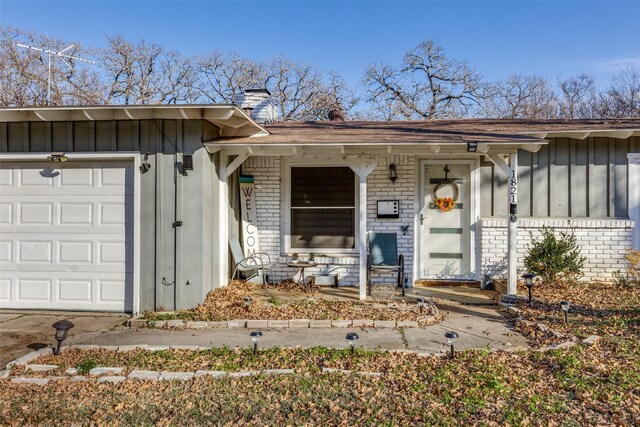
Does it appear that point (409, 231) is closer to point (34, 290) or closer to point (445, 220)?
point (445, 220)

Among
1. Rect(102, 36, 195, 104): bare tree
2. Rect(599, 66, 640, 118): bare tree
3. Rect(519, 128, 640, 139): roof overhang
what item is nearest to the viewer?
Rect(519, 128, 640, 139): roof overhang

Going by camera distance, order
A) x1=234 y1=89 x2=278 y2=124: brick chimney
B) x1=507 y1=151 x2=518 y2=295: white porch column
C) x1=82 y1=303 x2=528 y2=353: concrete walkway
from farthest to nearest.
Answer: x1=234 y1=89 x2=278 y2=124: brick chimney → x1=507 y1=151 x2=518 y2=295: white porch column → x1=82 y1=303 x2=528 y2=353: concrete walkway

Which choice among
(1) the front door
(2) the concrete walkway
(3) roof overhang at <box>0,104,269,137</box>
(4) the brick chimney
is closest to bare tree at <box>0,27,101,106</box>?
(4) the brick chimney

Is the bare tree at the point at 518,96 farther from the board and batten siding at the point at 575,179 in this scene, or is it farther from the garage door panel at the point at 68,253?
the garage door panel at the point at 68,253

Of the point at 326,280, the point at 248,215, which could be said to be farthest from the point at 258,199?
the point at 326,280

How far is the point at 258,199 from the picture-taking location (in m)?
7.87

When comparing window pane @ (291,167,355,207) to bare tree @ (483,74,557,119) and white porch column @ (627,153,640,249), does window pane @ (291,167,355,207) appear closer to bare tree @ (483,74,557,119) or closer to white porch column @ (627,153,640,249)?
white porch column @ (627,153,640,249)

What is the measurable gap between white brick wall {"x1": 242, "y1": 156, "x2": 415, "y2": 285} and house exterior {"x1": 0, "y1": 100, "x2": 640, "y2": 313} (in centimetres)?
3

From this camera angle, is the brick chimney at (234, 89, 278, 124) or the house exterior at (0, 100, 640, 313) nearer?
the house exterior at (0, 100, 640, 313)

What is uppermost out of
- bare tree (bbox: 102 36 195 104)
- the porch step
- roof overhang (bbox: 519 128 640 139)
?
bare tree (bbox: 102 36 195 104)

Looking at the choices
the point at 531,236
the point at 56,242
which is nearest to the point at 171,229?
the point at 56,242

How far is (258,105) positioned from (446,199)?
504 centimetres

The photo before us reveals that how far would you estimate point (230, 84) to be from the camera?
26.3 m

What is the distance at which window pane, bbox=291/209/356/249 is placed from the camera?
7.75 m
